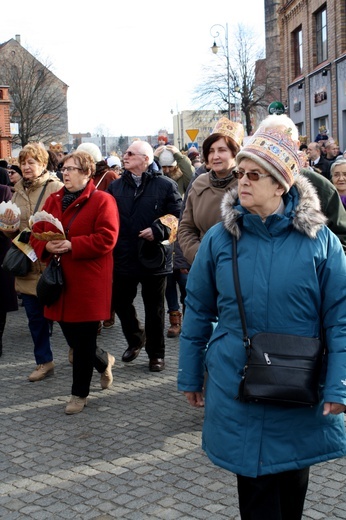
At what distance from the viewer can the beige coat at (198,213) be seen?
557 centimetres

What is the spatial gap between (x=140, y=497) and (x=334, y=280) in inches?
80.6

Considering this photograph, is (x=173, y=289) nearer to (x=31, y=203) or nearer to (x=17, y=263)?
(x=31, y=203)

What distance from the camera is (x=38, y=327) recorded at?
6941 millimetres

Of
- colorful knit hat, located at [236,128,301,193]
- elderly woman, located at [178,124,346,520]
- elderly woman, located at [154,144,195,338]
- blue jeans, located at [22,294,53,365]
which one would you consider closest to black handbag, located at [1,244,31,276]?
blue jeans, located at [22,294,53,365]

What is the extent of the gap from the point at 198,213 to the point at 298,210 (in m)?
2.56

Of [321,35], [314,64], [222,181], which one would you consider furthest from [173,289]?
[314,64]

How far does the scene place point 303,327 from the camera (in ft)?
10.0

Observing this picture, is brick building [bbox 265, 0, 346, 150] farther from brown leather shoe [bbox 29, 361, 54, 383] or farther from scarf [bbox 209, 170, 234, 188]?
scarf [bbox 209, 170, 234, 188]

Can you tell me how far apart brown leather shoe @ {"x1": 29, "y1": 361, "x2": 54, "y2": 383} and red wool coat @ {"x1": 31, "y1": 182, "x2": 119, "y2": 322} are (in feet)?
3.81

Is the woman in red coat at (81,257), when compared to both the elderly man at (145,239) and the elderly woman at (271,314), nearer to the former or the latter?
the elderly man at (145,239)

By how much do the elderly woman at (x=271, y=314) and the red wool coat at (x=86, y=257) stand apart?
2733 mm

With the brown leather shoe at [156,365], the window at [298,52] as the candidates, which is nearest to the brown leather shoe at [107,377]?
the brown leather shoe at [156,365]

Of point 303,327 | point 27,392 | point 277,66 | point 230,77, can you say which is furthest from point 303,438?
point 277,66

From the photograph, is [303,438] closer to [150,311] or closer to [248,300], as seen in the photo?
[248,300]
